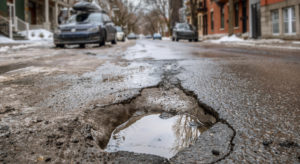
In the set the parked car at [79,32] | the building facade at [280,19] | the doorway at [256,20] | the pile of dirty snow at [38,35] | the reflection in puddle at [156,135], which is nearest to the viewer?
the reflection in puddle at [156,135]

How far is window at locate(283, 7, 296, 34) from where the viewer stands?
47.4 feet

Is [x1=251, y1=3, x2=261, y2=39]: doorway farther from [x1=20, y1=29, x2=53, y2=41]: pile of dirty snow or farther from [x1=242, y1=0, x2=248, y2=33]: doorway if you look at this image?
[x1=20, y1=29, x2=53, y2=41]: pile of dirty snow

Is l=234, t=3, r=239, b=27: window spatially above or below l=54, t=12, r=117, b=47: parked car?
above

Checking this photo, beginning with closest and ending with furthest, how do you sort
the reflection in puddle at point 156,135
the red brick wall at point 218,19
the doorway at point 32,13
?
the reflection in puddle at point 156,135 → the red brick wall at point 218,19 → the doorway at point 32,13

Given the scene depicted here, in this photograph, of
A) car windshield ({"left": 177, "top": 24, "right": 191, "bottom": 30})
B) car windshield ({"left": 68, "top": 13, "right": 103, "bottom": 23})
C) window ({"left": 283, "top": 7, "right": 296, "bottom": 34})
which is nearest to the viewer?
car windshield ({"left": 68, "top": 13, "right": 103, "bottom": 23})

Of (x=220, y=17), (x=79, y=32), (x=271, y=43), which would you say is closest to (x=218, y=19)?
(x=220, y=17)

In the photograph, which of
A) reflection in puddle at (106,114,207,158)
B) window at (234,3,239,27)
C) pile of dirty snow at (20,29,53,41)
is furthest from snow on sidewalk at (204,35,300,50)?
pile of dirty snow at (20,29,53,41)

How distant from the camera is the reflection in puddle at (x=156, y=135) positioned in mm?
1409

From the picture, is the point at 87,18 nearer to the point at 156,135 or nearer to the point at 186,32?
the point at 156,135

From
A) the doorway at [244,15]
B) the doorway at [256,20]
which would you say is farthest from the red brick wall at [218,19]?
the doorway at [256,20]

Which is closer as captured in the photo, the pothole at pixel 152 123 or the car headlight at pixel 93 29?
the pothole at pixel 152 123

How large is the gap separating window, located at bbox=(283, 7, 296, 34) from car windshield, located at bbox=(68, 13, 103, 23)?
379 inches

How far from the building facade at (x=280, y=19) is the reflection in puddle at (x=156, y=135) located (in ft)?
45.5

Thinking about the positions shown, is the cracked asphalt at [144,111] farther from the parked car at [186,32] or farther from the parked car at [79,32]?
the parked car at [186,32]
